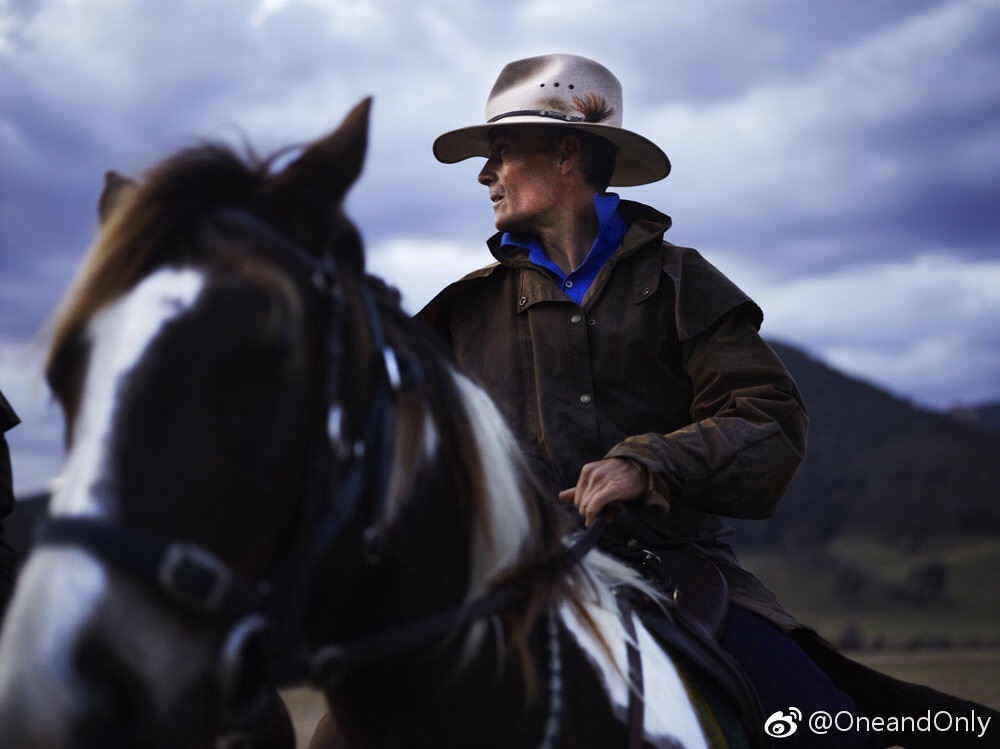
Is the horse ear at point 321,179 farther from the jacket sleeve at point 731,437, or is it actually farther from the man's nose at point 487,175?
the man's nose at point 487,175

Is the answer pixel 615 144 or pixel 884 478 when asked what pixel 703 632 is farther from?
pixel 884 478

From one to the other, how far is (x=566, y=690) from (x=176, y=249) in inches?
53.9

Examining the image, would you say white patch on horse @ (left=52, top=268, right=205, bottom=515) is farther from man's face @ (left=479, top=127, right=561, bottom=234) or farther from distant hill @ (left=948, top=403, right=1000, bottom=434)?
distant hill @ (left=948, top=403, right=1000, bottom=434)

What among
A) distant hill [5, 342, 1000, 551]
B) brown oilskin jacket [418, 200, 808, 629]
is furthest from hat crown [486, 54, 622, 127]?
distant hill [5, 342, 1000, 551]

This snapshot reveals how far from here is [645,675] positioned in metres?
2.64

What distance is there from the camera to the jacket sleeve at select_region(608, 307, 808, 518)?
9.66 ft

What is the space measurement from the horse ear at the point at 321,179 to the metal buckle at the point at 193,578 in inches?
27.7

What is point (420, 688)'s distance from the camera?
7.09 ft

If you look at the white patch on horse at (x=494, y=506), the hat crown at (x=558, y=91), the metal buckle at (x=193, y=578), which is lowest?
the metal buckle at (x=193, y=578)

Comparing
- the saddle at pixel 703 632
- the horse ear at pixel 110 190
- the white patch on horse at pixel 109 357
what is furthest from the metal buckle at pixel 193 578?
the saddle at pixel 703 632

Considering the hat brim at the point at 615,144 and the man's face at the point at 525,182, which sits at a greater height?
the hat brim at the point at 615,144

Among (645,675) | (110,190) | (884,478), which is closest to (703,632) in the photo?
(645,675)

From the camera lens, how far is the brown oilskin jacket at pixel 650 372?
3.18 m

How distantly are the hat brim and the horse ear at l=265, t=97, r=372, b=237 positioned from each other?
1.65m
